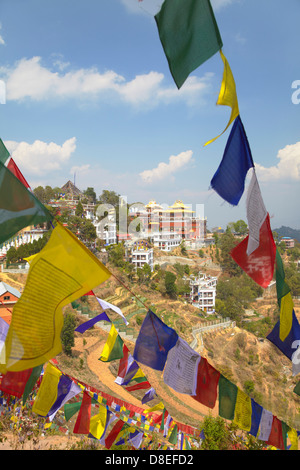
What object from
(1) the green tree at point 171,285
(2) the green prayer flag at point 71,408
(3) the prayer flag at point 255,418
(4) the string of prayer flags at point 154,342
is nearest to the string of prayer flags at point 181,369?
(4) the string of prayer flags at point 154,342

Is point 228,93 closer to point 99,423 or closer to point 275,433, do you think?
point 275,433

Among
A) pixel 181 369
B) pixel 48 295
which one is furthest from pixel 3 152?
pixel 181 369

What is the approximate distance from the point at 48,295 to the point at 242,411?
259 cm

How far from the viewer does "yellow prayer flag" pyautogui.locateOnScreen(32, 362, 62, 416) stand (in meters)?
3.69

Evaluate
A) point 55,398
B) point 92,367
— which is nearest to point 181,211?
point 92,367

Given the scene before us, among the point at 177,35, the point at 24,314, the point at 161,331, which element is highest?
the point at 177,35

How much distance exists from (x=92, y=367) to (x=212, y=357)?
22.1 ft

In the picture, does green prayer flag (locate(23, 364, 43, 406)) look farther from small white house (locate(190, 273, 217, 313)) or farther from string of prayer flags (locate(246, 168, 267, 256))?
small white house (locate(190, 273, 217, 313))

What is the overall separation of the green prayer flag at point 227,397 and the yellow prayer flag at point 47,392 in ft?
6.78

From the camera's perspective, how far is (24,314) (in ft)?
5.76

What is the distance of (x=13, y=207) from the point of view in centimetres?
180

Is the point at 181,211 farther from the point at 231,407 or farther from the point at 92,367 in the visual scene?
the point at 231,407

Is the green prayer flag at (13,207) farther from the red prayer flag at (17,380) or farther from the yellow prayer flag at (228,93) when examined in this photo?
the red prayer flag at (17,380)

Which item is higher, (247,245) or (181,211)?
(181,211)
